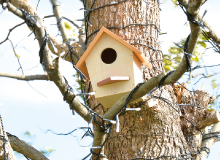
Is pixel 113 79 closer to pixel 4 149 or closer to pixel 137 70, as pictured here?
pixel 137 70

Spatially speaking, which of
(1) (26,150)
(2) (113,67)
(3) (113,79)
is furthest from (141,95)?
(1) (26,150)

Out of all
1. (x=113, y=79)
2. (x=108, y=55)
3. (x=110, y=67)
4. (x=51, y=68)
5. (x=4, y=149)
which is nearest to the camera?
(x=51, y=68)

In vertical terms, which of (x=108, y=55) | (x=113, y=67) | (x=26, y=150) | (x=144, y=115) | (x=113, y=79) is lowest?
(x=26, y=150)

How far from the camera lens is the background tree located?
143 centimetres

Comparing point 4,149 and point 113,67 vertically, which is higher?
point 113,67

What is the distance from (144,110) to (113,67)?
40cm

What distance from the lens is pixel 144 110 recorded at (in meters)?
2.07

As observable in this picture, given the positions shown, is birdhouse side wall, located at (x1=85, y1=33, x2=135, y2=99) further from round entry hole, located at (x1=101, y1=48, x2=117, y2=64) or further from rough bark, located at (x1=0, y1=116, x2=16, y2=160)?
rough bark, located at (x1=0, y1=116, x2=16, y2=160)

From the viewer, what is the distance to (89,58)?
6.94 ft

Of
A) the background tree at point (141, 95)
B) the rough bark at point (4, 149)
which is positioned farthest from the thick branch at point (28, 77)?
the rough bark at point (4, 149)

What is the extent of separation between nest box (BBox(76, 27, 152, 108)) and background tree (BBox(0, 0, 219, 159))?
0.17m

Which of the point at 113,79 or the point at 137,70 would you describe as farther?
the point at 137,70

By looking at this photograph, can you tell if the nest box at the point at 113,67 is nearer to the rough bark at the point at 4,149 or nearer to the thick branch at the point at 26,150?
the thick branch at the point at 26,150

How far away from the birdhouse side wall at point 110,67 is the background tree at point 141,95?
21cm
